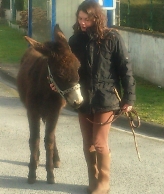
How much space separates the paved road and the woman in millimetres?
668

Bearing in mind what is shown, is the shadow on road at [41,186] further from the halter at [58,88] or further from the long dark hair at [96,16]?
the long dark hair at [96,16]

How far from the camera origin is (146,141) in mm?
8852

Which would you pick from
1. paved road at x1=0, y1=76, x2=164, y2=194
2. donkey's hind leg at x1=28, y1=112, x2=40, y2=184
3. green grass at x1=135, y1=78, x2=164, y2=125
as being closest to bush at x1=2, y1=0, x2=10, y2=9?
green grass at x1=135, y1=78, x2=164, y2=125

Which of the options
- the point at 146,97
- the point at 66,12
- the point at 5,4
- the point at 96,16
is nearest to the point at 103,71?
the point at 96,16

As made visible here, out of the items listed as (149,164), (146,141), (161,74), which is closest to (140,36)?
(161,74)

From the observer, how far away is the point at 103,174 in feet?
20.5

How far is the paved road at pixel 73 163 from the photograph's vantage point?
666 centimetres

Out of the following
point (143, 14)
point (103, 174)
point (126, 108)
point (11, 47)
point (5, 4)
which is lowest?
point (11, 47)

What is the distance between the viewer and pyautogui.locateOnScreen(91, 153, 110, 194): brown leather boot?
244 inches

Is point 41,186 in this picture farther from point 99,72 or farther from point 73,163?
point 99,72

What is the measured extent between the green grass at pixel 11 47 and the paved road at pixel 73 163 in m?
8.10

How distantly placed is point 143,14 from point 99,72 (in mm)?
9786

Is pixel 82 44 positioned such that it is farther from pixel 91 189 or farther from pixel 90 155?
pixel 91 189

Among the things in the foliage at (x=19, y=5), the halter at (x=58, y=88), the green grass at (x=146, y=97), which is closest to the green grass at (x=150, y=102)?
the green grass at (x=146, y=97)
